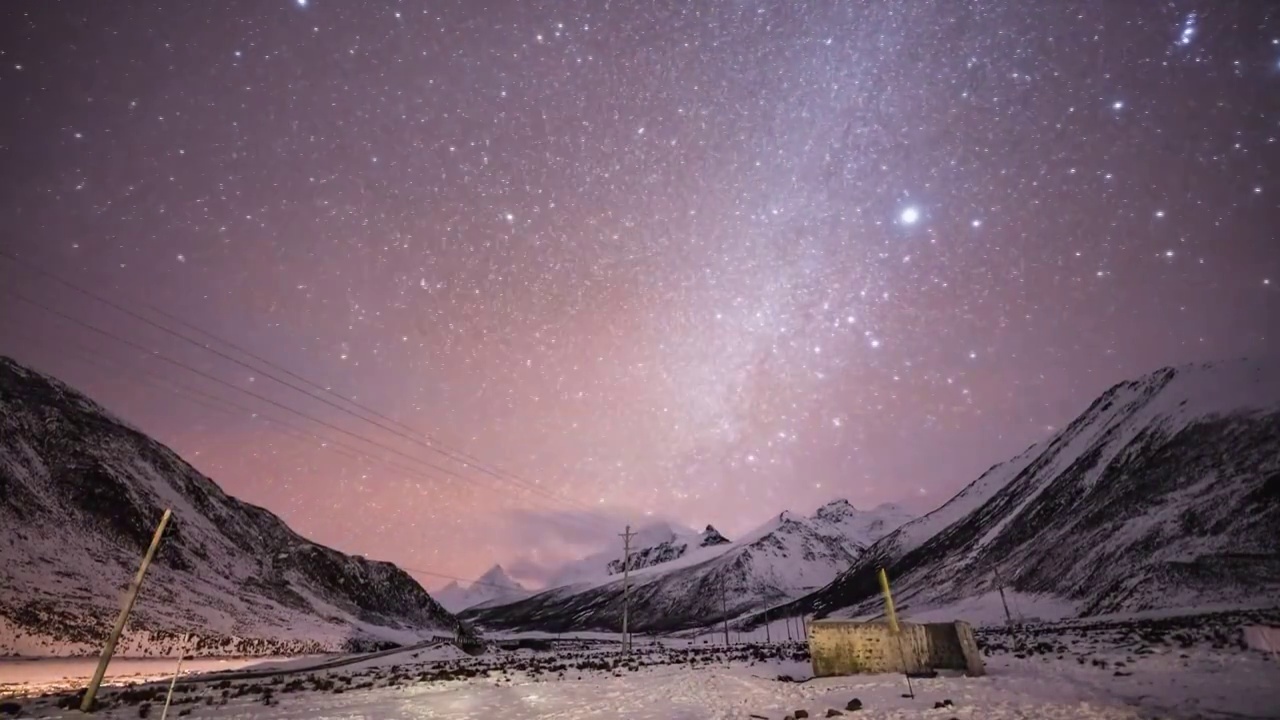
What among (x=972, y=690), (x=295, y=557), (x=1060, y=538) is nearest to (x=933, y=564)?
(x=1060, y=538)

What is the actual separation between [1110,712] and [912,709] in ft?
14.5

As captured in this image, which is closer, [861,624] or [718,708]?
[718,708]

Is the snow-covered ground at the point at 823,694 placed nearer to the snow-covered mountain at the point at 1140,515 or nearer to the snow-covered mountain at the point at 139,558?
the snow-covered mountain at the point at 139,558

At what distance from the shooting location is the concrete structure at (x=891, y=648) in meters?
23.4

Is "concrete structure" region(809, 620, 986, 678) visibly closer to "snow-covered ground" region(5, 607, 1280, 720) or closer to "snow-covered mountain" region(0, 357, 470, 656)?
"snow-covered ground" region(5, 607, 1280, 720)

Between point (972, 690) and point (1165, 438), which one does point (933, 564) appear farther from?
point (972, 690)

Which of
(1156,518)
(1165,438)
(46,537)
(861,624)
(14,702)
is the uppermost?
(1165,438)

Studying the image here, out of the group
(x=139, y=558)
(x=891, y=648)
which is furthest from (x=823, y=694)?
(x=139, y=558)

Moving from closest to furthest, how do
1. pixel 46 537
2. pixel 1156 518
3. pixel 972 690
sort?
pixel 972 690, pixel 46 537, pixel 1156 518

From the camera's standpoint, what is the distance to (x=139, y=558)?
85.1 meters

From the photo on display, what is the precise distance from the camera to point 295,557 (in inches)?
4592

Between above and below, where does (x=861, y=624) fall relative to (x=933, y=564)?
below

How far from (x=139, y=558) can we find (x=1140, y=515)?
542 feet

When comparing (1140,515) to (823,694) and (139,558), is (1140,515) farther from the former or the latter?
(139,558)
